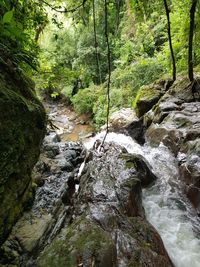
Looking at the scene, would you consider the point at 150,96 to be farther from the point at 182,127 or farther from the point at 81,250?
the point at 81,250

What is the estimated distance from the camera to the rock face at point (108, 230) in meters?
2.81

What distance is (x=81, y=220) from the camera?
11.5 feet

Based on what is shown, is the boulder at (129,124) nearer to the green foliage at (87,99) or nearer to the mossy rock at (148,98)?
the mossy rock at (148,98)

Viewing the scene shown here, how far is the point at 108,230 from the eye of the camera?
3.39 metres

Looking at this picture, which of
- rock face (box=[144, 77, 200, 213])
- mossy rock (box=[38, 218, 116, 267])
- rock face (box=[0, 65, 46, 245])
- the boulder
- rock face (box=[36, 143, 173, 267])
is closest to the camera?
rock face (box=[0, 65, 46, 245])

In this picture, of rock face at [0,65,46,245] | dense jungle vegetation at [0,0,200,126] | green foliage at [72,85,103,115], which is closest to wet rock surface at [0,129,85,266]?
rock face at [0,65,46,245]

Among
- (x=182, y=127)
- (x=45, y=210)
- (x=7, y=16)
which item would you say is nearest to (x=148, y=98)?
(x=182, y=127)

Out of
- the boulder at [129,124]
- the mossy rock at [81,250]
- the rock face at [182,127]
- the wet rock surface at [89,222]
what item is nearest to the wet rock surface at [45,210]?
the wet rock surface at [89,222]

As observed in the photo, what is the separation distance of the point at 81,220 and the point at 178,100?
6082 mm

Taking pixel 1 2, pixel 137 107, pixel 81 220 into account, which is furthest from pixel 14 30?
pixel 137 107

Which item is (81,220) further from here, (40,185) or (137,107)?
(137,107)

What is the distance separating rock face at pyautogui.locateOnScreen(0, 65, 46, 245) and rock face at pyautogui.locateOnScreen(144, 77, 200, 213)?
350 cm

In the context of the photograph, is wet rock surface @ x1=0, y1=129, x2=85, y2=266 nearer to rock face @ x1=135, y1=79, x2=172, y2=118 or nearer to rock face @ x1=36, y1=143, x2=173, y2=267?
rock face @ x1=36, y1=143, x2=173, y2=267

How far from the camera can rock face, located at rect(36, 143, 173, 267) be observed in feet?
9.21
